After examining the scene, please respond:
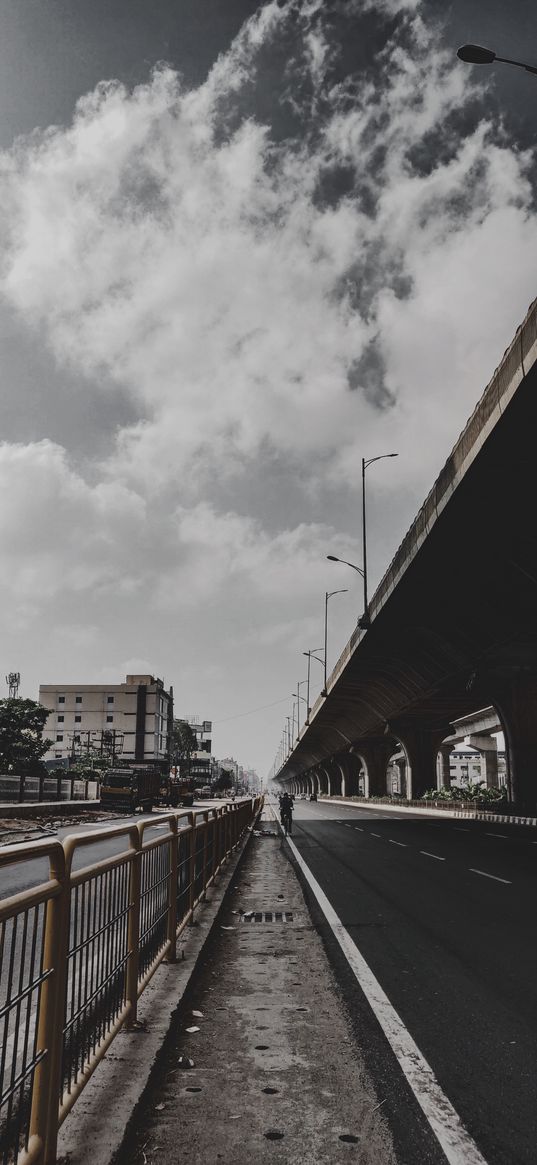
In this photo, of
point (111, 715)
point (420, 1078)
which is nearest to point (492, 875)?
point (420, 1078)

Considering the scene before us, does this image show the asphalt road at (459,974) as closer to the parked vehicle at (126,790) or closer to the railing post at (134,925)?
the railing post at (134,925)

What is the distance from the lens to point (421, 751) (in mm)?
64625

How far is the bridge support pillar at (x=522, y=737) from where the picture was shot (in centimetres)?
3781

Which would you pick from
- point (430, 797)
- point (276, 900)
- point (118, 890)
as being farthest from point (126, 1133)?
point (430, 797)

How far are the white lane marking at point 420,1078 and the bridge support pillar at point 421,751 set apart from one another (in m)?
56.2

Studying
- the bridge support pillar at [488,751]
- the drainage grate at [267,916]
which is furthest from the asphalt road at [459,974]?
the bridge support pillar at [488,751]

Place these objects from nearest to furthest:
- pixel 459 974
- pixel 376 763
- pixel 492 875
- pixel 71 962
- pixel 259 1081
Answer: pixel 71 962, pixel 259 1081, pixel 459 974, pixel 492 875, pixel 376 763

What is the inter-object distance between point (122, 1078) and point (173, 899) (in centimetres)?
291

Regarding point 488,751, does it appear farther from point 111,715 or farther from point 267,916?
point 267,916

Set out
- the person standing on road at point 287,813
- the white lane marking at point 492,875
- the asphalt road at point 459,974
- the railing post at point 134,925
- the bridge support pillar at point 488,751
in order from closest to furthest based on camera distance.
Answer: the asphalt road at point 459,974, the railing post at point 134,925, the white lane marking at point 492,875, the person standing on road at point 287,813, the bridge support pillar at point 488,751

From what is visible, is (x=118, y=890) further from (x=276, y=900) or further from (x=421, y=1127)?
(x=276, y=900)

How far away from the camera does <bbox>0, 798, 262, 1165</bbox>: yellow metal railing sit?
3.03m

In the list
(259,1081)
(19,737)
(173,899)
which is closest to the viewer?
(259,1081)

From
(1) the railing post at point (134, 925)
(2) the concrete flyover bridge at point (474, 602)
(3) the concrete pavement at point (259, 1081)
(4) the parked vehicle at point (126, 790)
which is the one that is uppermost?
(2) the concrete flyover bridge at point (474, 602)
